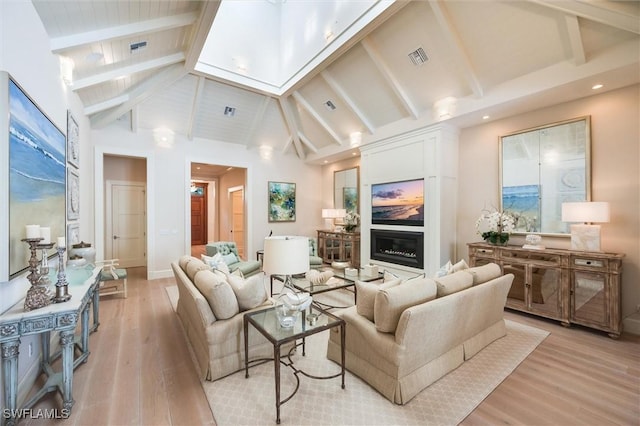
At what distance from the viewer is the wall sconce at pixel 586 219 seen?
3.10m

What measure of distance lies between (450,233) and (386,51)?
3.20 metres

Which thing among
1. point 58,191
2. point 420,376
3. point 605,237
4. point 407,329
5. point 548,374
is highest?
point 58,191

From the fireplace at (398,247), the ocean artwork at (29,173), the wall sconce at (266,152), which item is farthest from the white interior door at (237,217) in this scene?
the ocean artwork at (29,173)

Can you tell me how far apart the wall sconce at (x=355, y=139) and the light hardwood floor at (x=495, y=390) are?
177 inches

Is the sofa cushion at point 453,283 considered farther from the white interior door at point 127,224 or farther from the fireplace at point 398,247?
the white interior door at point 127,224

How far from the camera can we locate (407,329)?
1.92m

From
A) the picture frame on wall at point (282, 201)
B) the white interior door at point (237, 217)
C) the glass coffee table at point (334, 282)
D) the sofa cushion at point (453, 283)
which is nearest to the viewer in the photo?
the sofa cushion at point (453, 283)

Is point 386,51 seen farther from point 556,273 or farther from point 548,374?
point 548,374

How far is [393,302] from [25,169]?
2964 mm

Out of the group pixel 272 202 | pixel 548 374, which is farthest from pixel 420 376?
pixel 272 202

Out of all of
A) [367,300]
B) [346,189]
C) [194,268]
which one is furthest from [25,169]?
[346,189]

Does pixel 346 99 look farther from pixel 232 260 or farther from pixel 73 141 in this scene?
pixel 73 141

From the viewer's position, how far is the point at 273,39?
205 inches

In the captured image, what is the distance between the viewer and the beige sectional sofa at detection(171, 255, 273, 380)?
224 cm
